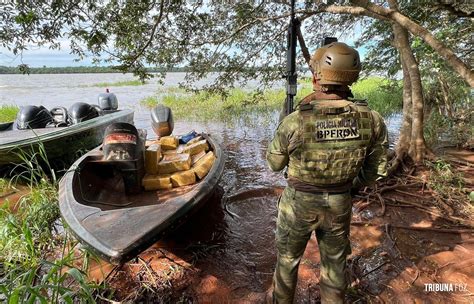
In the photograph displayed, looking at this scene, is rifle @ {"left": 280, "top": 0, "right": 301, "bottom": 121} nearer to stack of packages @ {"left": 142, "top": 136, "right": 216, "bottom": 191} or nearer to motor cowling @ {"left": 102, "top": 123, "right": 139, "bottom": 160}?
stack of packages @ {"left": 142, "top": 136, "right": 216, "bottom": 191}

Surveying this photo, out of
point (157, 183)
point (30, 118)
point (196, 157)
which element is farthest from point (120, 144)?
point (30, 118)

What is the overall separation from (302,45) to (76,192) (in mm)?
2989

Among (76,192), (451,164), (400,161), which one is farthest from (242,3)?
(451,164)

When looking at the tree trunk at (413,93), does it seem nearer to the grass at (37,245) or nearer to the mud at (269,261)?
the mud at (269,261)

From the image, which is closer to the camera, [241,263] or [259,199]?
[241,263]

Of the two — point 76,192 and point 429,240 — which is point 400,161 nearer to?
point 429,240

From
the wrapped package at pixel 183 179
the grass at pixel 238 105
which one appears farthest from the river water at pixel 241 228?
the grass at pixel 238 105

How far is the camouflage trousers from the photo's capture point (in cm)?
200

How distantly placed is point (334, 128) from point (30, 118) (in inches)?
276

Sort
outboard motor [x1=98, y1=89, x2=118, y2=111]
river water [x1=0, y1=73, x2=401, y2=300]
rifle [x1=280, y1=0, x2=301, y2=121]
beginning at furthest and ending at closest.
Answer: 1. outboard motor [x1=98, y1=89, x2=118, y2=111]
2. river water [x1=0, y1=73, x2=401, y2=300]
3. rifle [x1=280, y1=0, x2=301, y2=121]

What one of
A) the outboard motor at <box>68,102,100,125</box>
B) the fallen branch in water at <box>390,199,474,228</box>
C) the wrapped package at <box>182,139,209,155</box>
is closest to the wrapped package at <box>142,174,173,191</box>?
the wrapped package at <box>182,139,209,155</box>

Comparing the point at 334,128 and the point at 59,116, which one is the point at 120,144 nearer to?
the point at 334,128

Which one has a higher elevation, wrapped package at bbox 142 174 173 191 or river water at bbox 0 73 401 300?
wrapped package at bbox 142 174 173 191

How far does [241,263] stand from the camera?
10.4 feet
